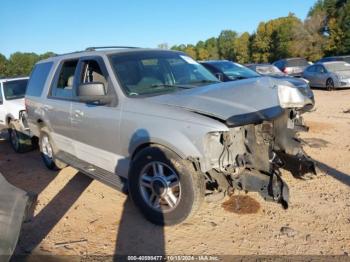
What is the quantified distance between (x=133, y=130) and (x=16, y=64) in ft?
222

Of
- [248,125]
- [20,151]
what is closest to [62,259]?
[248,125]

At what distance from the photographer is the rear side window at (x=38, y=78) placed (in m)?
6.50

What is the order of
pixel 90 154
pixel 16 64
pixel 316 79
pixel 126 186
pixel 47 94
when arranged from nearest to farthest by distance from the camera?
pixel 126 186 → pixel 90 154 → pixel 47 94 → pixel 316 79 → pixel 16 64

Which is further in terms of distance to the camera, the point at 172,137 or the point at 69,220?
the point at 69,220

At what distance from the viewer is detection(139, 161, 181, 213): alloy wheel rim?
13.4 feet

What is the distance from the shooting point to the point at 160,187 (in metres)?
4.15

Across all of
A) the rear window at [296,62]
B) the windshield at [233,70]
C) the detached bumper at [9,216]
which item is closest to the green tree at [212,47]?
the rear window at [296,62]

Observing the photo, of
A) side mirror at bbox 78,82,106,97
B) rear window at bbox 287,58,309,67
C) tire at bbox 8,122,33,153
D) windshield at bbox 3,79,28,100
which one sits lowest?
tire at bbox 8,122,33,153

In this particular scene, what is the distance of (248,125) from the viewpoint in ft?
13.3

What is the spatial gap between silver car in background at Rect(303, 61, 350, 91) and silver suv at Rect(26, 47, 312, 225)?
14.3 meters

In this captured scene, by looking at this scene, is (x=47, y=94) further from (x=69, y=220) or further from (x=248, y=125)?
(x=248, y=125)

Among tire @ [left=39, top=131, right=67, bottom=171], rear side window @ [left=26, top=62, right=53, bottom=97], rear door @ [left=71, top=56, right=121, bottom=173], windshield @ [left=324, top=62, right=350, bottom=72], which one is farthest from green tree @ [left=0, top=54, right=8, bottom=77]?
rear door @ [left=71, top=56, right=121, bottom=173]

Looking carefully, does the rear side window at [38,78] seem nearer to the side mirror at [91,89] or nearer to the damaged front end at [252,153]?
the side mirror at [91,89]

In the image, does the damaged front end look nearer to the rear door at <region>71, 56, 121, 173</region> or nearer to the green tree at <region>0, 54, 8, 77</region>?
the rear door at <region>71, 56, 121, 173</region>
